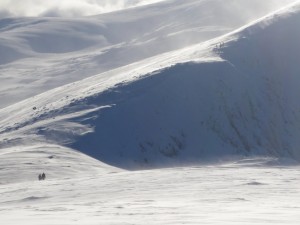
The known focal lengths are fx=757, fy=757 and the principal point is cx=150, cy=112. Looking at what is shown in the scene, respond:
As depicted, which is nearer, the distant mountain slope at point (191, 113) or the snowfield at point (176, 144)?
the snowfield at point (176, 144)

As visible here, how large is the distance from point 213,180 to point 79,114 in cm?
2833

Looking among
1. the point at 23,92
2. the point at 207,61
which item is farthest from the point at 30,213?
the point at 23,92

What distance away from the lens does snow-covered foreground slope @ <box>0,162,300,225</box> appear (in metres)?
16.1

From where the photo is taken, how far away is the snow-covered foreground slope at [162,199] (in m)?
16.1

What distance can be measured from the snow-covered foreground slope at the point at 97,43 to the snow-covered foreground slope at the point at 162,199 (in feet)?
288

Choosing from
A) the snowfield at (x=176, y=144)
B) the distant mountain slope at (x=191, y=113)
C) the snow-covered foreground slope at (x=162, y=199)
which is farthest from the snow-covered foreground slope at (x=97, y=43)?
the snow-covered foreground slope at (x=162, y=199)

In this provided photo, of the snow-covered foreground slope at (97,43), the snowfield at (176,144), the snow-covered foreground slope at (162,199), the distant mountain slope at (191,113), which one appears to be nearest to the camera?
the snow-covered foreground slope at (162,199)

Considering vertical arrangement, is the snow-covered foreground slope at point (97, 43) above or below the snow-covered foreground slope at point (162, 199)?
above

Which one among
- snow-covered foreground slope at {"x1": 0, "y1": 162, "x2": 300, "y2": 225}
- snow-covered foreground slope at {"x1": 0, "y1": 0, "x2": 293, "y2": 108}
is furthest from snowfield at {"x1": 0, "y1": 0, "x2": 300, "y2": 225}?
snow-covered foreground slope at {"x1": 0, "y1": 0, "x2": 293, "y2": 108}

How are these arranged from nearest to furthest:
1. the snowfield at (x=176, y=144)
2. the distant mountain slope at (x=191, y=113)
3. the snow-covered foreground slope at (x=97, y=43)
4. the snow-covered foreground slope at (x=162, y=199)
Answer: the snow-covered foreground slope at (x=162, y=199), the snowfield at (x=176, y=144), the distant mountain slope at (x=191, y=113), the snow-covered foreground slope at (x=97, y=43)

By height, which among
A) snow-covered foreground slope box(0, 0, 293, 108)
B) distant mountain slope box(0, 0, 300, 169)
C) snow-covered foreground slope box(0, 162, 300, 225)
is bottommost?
snow-covered foreground slope box(0, 162, 300, 225)

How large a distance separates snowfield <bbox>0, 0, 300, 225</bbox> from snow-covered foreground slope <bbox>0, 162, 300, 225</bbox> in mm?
39

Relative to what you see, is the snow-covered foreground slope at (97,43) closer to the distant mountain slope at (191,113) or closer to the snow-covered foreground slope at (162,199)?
the distant mountain slope at (191,113)

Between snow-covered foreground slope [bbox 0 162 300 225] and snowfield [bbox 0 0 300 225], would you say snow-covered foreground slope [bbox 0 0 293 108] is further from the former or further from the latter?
snow-covered foreground slope [bbox 0 162 300 225]
